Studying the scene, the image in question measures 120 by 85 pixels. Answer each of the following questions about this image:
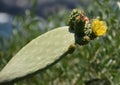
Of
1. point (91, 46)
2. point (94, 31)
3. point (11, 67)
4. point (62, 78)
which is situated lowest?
point (62, 78)

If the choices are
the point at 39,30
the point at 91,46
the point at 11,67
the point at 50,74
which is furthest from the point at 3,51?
the point at 11,67

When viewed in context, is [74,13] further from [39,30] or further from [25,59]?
[39,30]

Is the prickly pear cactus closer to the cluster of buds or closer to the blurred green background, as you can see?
the cluster of buds

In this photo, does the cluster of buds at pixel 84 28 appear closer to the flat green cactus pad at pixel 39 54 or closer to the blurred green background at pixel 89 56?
the flat green cactus pad at pixel 39 54

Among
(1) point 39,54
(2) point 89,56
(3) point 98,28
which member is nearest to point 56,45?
(1) point 39,54

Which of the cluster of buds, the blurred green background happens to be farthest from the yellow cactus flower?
the blurred green background
